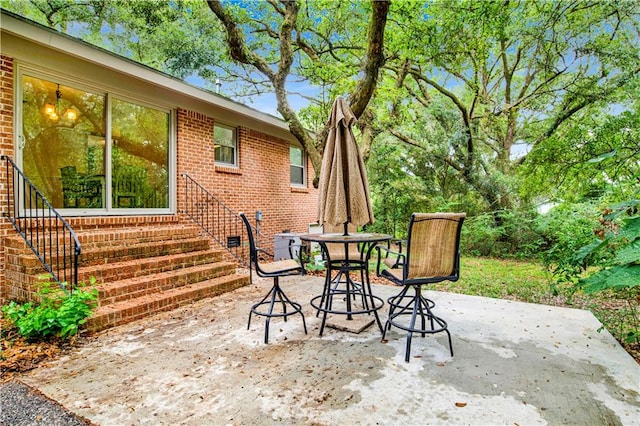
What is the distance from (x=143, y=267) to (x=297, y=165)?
6.09 m

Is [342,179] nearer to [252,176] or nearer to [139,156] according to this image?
[139,156]

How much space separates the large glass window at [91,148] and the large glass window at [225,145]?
1.15 meters

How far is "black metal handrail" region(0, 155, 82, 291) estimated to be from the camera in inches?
152

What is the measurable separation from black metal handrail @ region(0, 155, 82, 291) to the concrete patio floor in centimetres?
116

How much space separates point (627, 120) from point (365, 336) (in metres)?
5.10

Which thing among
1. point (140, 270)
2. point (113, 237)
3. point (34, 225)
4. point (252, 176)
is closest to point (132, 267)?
point (140, 270)

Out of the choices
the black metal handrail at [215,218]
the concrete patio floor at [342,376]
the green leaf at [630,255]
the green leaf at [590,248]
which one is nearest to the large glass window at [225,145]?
the black metal handrail at [215,218]

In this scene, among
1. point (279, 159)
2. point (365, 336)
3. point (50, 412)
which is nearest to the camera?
point (50, 412)

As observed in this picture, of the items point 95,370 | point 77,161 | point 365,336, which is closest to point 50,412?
point 95,370

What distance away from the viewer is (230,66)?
11039mm

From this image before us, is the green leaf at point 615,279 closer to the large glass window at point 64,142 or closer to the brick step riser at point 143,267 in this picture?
the brick step riser at point 143,267

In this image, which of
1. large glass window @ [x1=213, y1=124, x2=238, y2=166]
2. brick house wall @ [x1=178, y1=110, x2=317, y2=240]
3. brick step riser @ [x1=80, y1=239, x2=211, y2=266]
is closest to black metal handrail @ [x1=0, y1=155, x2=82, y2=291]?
brick step riser @ [x1=80, y1=239, x2=211, y2=266]

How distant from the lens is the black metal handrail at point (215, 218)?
21.4ft

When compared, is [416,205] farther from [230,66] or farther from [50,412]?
[50,412]
